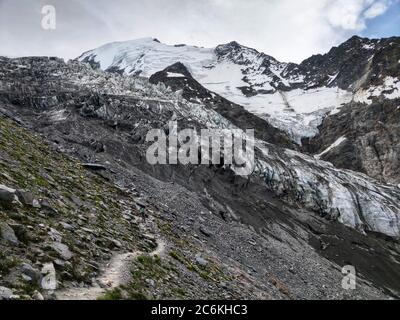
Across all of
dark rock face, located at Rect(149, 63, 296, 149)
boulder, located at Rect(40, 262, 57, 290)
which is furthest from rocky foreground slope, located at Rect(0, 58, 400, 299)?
dark rock face, located at Rect(149, 63, 296, 149)

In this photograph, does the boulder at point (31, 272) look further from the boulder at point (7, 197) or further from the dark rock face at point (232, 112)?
the dark rock face at point (232, 112)

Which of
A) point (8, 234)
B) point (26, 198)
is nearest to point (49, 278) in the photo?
point (8, 234)

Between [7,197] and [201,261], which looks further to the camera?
[201,261]

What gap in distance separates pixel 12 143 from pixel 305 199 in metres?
84.5

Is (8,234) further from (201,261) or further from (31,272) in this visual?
(201,261)

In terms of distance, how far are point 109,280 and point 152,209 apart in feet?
83.2

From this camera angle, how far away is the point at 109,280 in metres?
19.5

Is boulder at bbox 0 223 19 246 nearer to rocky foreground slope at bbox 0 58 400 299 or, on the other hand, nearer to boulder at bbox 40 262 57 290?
rocky foreground slope at bbox 0 58 400 299

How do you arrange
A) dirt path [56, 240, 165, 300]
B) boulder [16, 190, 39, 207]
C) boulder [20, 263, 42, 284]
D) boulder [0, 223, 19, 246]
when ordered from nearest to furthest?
boulder [20, 263, 42, 284], dirt path [56, 240, 165, 300], boulder [0, 223, 19, 246], boulder [16, 190, 39, 207]

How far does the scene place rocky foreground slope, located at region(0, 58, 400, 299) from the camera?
68.7 ft

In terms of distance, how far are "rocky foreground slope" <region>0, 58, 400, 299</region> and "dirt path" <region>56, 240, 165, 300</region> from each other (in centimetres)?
14
